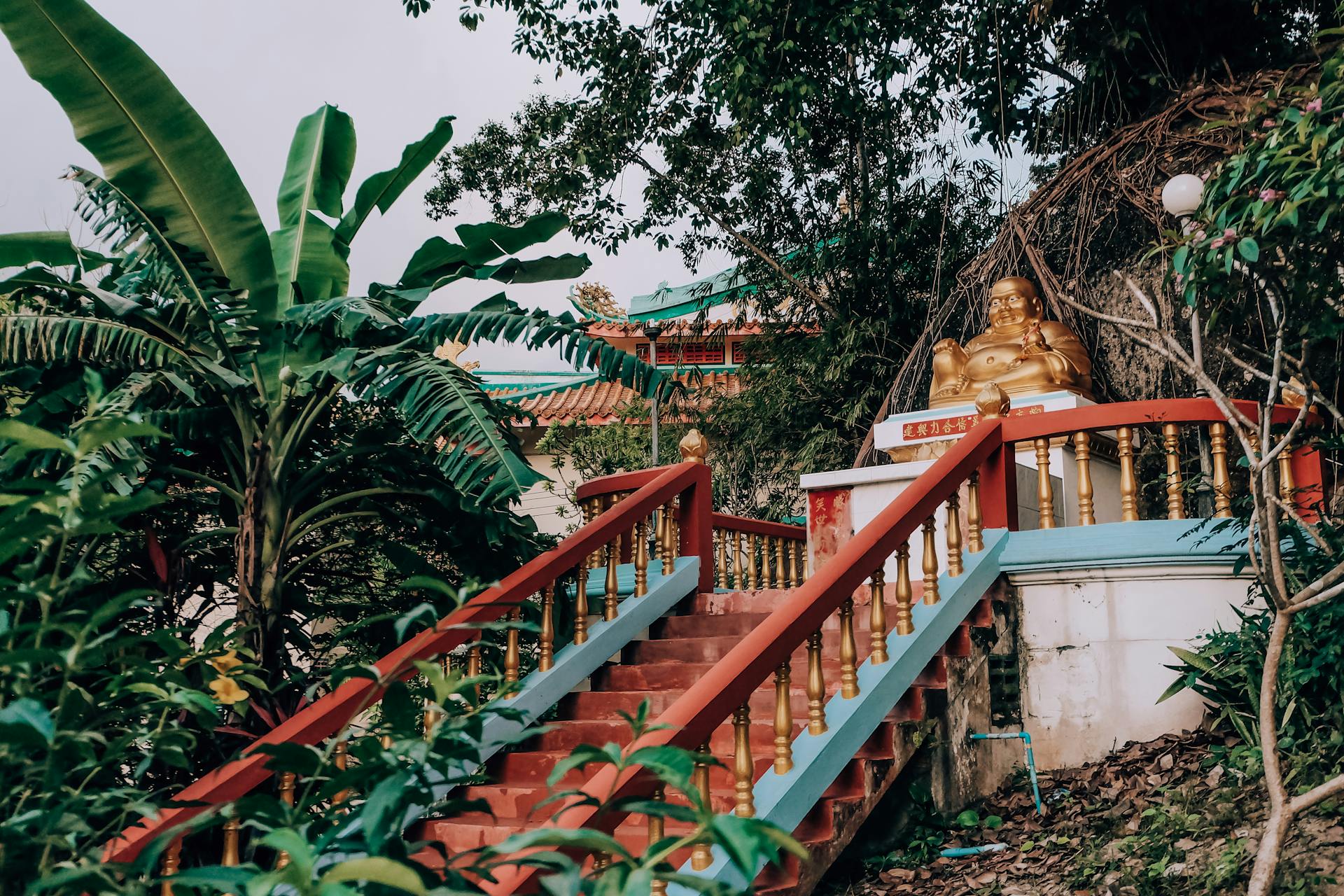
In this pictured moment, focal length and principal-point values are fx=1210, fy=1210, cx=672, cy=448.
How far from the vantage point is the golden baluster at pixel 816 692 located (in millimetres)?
4547

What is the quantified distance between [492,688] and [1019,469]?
301cm

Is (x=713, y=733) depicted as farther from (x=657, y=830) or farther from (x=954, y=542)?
(x=657, y=830)

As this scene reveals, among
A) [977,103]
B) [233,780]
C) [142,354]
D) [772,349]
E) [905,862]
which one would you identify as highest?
[977,103]

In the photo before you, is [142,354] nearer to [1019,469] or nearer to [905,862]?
[905,862]

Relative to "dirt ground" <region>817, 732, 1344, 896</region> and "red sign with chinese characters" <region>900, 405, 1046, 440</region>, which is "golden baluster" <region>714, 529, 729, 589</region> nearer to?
"red sign with chinese characters" <region>900, 405, 1046, 440</region>

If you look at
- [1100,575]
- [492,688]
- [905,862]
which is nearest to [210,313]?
[492,688]

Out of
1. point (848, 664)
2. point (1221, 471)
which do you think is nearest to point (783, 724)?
point (848, 664)

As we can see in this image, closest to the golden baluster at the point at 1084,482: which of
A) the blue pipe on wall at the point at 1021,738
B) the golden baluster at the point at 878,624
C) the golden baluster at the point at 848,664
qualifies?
the blue pipe on wall at the point at 1021,738

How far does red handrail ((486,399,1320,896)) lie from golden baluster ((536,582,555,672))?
1310mm

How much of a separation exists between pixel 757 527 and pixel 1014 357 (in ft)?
7.21

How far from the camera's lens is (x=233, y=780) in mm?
4406

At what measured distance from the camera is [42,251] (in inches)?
221

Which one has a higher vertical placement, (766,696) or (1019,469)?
(1019,469)

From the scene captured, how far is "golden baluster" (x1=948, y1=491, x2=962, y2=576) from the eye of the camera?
538 cm
